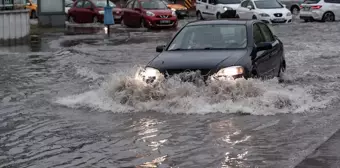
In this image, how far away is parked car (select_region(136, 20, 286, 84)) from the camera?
9.69 m

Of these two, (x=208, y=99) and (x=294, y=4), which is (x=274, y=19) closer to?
(x=294, y=4)

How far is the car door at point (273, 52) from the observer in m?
11.6

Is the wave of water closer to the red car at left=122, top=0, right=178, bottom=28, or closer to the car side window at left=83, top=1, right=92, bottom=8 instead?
the red car at left=122, top=0, right=178, bottom=28

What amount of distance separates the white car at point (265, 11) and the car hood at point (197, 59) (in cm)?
2133

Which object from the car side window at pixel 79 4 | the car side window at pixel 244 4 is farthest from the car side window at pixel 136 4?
the car side window at pixel 244 4

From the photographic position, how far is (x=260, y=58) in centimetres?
1068

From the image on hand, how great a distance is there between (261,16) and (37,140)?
24745 millimetres

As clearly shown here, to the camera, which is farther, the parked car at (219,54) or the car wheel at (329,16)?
the car wheel at (329,16)

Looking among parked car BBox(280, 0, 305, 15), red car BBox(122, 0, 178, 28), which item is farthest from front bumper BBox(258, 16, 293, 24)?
parked car BBox(280, 0, 305, 15)

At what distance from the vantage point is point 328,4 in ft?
109

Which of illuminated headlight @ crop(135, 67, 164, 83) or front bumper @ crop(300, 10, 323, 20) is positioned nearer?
illuminated headlight @ crop(135, 67, 164, 83)

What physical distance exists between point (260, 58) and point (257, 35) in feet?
2.95

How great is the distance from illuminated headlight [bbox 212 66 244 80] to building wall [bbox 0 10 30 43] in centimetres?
1325

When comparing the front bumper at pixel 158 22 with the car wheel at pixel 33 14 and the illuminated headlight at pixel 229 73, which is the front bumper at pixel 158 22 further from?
the illuminated headlight at pixel 229 73
